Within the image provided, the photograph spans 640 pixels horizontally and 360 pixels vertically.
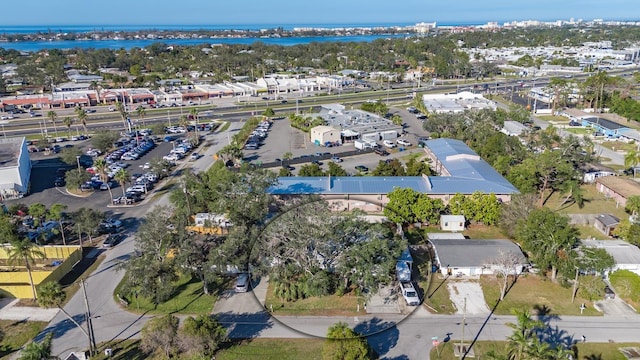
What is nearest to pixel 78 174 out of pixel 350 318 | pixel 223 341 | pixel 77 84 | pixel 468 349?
pixel 223 341

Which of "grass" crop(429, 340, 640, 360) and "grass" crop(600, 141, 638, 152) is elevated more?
"grass" crop(600, 141, 638, 152)

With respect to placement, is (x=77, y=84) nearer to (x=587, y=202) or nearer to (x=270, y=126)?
(x=270, y=126)

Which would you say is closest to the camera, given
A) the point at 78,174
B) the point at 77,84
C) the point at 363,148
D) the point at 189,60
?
the point at 78,174

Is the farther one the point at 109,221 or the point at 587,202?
the point at 587,202

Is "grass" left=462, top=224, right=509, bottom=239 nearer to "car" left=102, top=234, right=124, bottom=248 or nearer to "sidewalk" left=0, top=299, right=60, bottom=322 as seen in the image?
"car" left=102, top=234, right=124, bottom=248

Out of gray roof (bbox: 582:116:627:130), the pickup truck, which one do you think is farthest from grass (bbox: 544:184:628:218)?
gray roof (bbox: 582:116:627:130)

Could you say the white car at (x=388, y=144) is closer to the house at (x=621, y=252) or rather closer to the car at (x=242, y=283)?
the house at (x=621, y=252)
